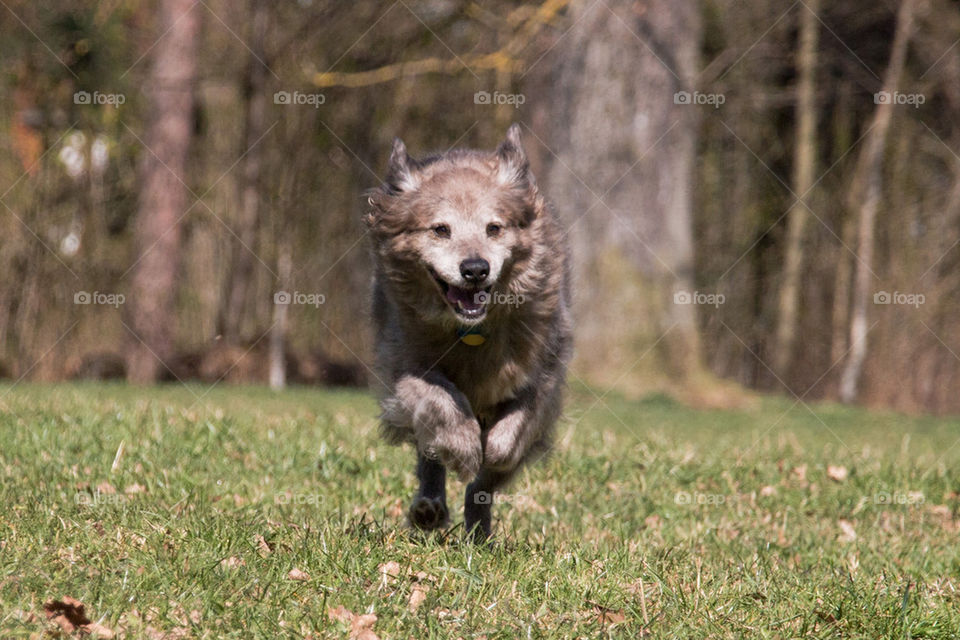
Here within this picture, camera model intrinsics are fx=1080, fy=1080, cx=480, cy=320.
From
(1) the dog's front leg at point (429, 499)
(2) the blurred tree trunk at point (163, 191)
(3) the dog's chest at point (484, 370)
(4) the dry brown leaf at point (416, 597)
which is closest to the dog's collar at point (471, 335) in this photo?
(3) the dog's chest at point (484, 370)

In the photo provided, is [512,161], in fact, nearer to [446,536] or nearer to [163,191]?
[446,536]

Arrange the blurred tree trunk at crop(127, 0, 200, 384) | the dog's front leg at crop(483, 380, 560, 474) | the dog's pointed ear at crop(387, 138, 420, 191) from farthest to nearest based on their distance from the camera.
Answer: the blurred tree trunk at crop(127, 0, 200, 384) < the dog's pointed ear at crop(387, 138, 420, 191) < the dog's front leg at crop(483, 380, 560, 474)

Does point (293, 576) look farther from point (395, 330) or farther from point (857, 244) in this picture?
point (857, 244)

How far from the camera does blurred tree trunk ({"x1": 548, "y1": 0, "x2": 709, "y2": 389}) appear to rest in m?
11.9

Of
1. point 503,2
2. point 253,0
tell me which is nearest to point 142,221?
point 253,0

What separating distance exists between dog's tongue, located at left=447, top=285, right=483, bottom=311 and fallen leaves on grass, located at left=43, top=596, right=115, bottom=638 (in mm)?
1977

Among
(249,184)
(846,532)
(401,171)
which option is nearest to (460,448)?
(401,171)

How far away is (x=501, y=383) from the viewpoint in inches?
195

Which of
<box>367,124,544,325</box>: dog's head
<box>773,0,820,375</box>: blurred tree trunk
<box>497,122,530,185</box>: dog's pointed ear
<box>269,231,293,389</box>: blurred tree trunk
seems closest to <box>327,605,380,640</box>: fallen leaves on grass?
<box>367,124,544,325</box>: dog's head

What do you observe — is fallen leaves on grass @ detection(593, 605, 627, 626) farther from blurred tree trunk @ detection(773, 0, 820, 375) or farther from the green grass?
blurred tree trunk @ detection(773, 0, 820, 375)

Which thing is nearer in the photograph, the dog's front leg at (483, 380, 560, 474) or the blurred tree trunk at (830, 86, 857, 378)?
the dog's front leg at (483, 380, 560, 474)

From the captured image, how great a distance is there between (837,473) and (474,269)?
3.43 m

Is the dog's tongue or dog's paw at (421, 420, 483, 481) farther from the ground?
the dog's tongue

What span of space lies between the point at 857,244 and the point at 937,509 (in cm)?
1345
